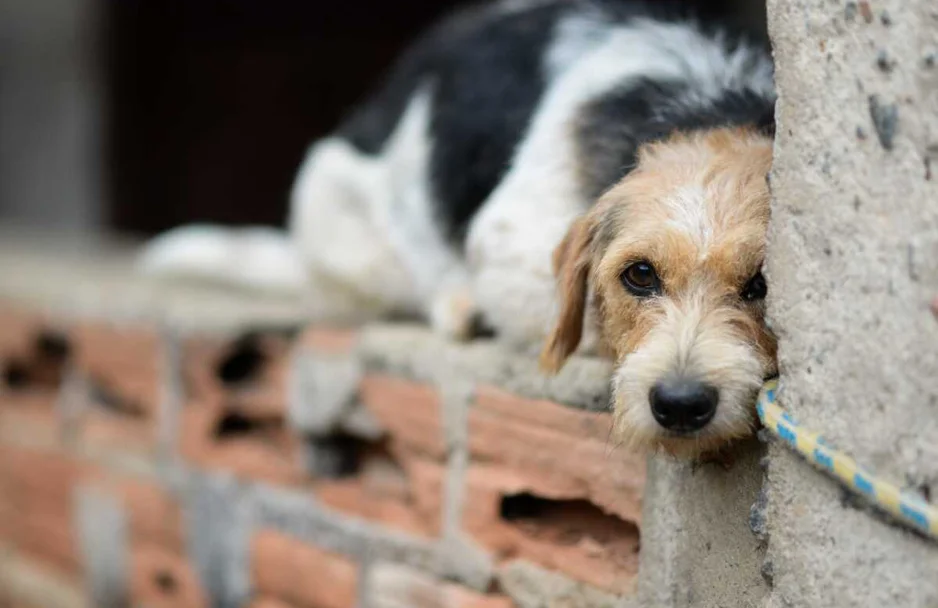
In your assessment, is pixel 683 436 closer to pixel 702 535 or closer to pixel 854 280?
pixel 702 535

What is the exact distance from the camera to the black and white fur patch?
2.13m

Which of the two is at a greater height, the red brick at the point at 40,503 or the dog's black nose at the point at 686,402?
the dog's black nose at the point at 686,402

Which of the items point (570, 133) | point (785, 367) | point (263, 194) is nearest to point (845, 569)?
point (785, 367)

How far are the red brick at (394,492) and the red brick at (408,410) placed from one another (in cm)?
4

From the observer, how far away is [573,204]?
2182 mm

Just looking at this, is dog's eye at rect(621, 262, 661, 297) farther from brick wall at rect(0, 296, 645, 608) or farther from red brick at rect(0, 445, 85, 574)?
red brick at rect(0, 445, 85, 574)

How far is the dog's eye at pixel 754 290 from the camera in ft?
5.34

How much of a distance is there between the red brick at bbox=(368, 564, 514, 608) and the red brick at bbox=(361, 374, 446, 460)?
0.26m

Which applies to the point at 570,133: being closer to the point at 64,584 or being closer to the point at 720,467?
the point at 720,467

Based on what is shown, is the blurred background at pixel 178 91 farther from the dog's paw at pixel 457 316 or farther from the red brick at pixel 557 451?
the red brick at pixel 557 451

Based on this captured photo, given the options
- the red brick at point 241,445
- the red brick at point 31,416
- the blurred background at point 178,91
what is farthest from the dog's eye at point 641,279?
the blurred background at point 178,91

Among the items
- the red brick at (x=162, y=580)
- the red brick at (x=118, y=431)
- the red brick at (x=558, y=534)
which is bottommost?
the red brick at (x=162, y=580)

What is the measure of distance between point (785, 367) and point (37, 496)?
272 centimetres

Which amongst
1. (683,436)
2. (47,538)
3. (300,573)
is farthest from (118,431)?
(683,436)
